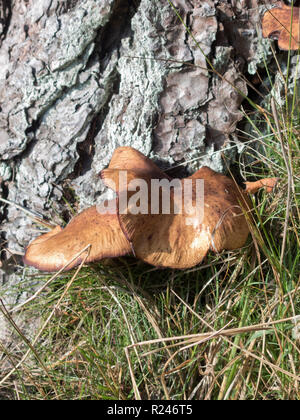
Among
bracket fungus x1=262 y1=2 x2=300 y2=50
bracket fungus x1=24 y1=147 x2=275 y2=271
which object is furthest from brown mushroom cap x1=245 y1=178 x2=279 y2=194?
bracket fungus x1=262 y1=2 x2=300 y2=50

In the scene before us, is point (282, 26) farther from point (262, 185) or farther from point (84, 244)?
point (84, 244)

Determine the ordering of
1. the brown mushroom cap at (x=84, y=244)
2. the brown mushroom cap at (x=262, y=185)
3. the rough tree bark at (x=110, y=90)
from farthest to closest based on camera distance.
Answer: the rough tree bark at (x=110, y=90) < the brown mushroom cap at (x=262, y=185) < the brown mushroom cap at (x=84, y=244)

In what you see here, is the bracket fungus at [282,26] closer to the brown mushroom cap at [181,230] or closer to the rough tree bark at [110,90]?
the rough tree bark at [110,90]

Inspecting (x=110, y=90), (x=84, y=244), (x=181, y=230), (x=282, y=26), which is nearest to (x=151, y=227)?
(x=181, y=230)

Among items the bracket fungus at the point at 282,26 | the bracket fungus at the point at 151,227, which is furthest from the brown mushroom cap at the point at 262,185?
the bracket fungus at the point at 282,26

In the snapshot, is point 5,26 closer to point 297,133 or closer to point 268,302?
point 297,133

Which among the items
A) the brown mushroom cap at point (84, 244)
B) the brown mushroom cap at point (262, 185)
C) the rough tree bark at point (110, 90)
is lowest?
the brown mushroom cap at point (84, 244)

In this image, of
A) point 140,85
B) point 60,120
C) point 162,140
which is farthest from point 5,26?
point 162,140

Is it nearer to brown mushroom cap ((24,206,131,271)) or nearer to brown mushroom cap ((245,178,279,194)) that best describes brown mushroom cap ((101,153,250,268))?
brown mushroom cap ((24,206,131,271))
